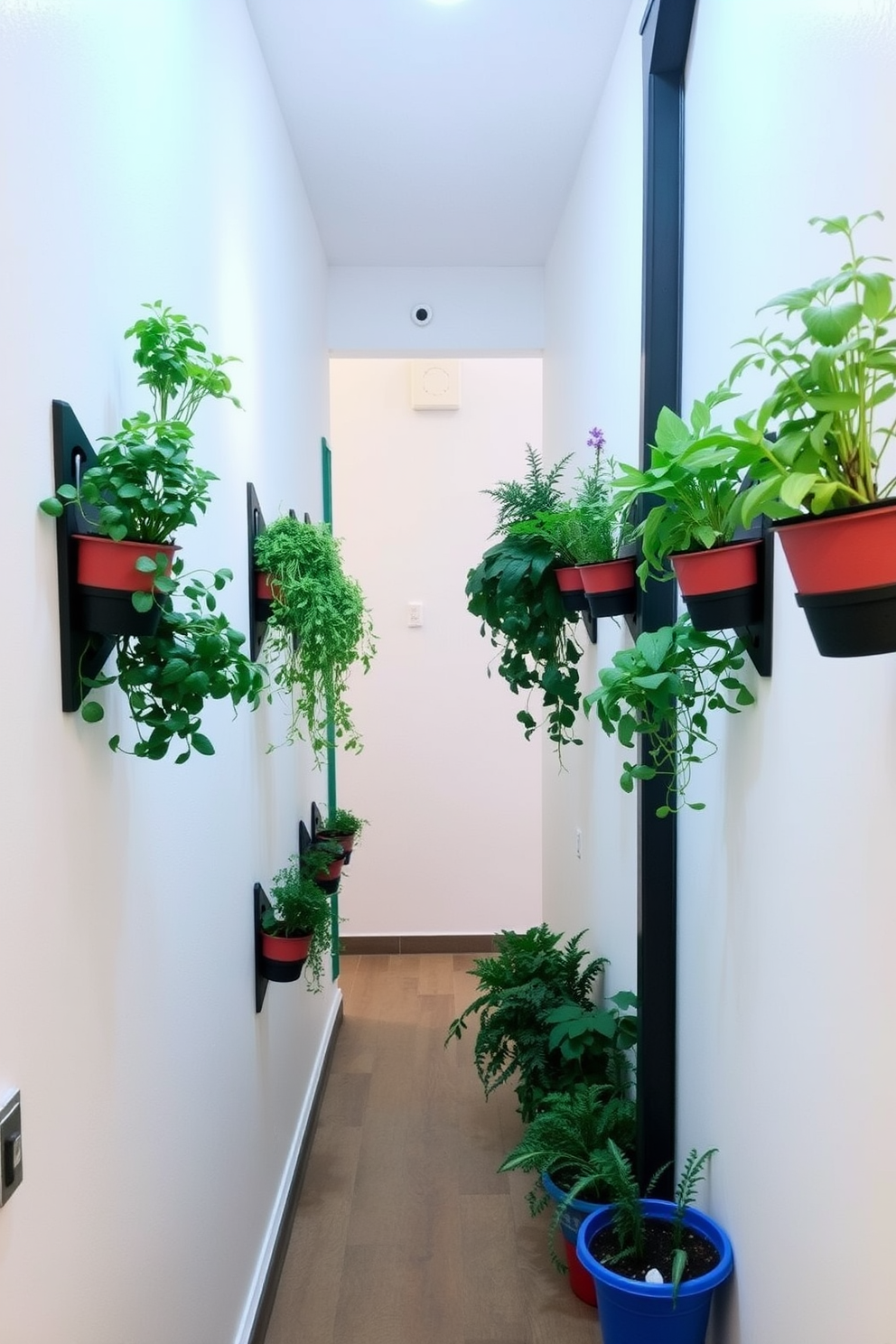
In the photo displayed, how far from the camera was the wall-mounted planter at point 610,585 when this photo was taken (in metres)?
2.16

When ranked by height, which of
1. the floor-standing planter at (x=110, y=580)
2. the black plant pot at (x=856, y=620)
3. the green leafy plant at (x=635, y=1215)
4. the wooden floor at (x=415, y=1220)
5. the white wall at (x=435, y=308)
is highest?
the white wall at (x=435, y=308)

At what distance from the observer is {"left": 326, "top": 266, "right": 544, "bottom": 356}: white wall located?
406 cm

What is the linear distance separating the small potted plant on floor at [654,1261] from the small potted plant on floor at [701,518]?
97 cm

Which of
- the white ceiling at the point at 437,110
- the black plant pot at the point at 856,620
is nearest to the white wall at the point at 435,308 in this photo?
the white ceiling at the point at 437,110

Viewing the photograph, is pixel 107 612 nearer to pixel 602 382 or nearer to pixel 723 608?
pixel 723 608

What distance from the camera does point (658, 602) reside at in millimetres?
2158

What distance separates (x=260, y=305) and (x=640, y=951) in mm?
1702

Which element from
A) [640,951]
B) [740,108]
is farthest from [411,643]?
[740,108]

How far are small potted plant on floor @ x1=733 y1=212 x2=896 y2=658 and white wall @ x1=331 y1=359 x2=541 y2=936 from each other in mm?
4103

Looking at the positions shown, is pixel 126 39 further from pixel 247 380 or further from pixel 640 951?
pixel 640 951

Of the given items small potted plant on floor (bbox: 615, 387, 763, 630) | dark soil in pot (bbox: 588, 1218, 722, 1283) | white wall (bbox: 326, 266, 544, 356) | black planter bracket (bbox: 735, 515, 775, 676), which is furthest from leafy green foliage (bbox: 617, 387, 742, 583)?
white wall (bbox: 326, 266, 544, 356)

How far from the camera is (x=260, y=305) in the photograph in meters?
2.57

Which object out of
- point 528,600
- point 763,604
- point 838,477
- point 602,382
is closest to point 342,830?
point 528,600

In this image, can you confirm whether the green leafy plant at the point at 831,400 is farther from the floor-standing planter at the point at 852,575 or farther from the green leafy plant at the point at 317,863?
the green leafy plant at the point at 317,863
